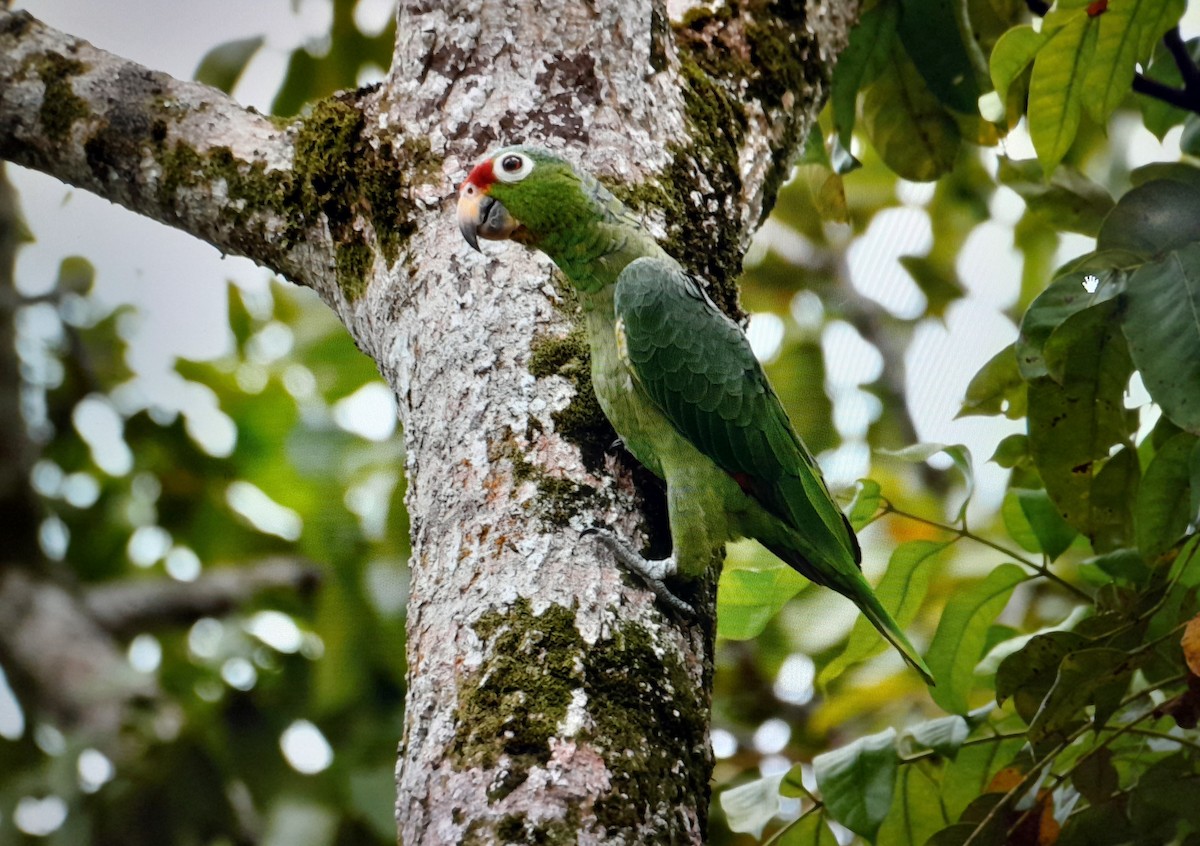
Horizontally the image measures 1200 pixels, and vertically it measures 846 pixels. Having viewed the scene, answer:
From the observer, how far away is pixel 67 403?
5.49 m

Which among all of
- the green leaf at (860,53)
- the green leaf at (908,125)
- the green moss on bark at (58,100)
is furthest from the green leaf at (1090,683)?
the green moss on bark at (58,100)

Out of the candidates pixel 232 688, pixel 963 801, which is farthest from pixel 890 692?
pixel 232 688

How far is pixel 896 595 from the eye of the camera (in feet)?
7.15

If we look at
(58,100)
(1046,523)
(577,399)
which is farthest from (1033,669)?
(58,100)

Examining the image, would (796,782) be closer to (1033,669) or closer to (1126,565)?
(1033,669)

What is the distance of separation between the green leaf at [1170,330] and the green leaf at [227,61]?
244 centimetres

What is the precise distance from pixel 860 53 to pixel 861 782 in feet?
5.34

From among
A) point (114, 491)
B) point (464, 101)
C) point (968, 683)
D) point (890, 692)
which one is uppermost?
point (114, 491)

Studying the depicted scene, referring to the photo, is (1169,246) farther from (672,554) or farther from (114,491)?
(114,491)

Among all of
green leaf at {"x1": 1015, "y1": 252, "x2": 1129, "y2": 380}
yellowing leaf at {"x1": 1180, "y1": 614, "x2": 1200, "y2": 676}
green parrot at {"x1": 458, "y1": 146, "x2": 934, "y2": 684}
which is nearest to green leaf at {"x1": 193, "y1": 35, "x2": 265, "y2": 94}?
green parrot at {"x1": 458, "y1": 146, "x2": 934, "y2": 684}

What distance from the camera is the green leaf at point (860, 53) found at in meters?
2.60

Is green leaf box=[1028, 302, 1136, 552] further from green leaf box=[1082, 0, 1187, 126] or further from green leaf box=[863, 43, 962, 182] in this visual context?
green leaf box=[863, 43, 962, 182]

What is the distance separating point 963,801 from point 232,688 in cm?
326

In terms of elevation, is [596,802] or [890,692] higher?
[890,692]
